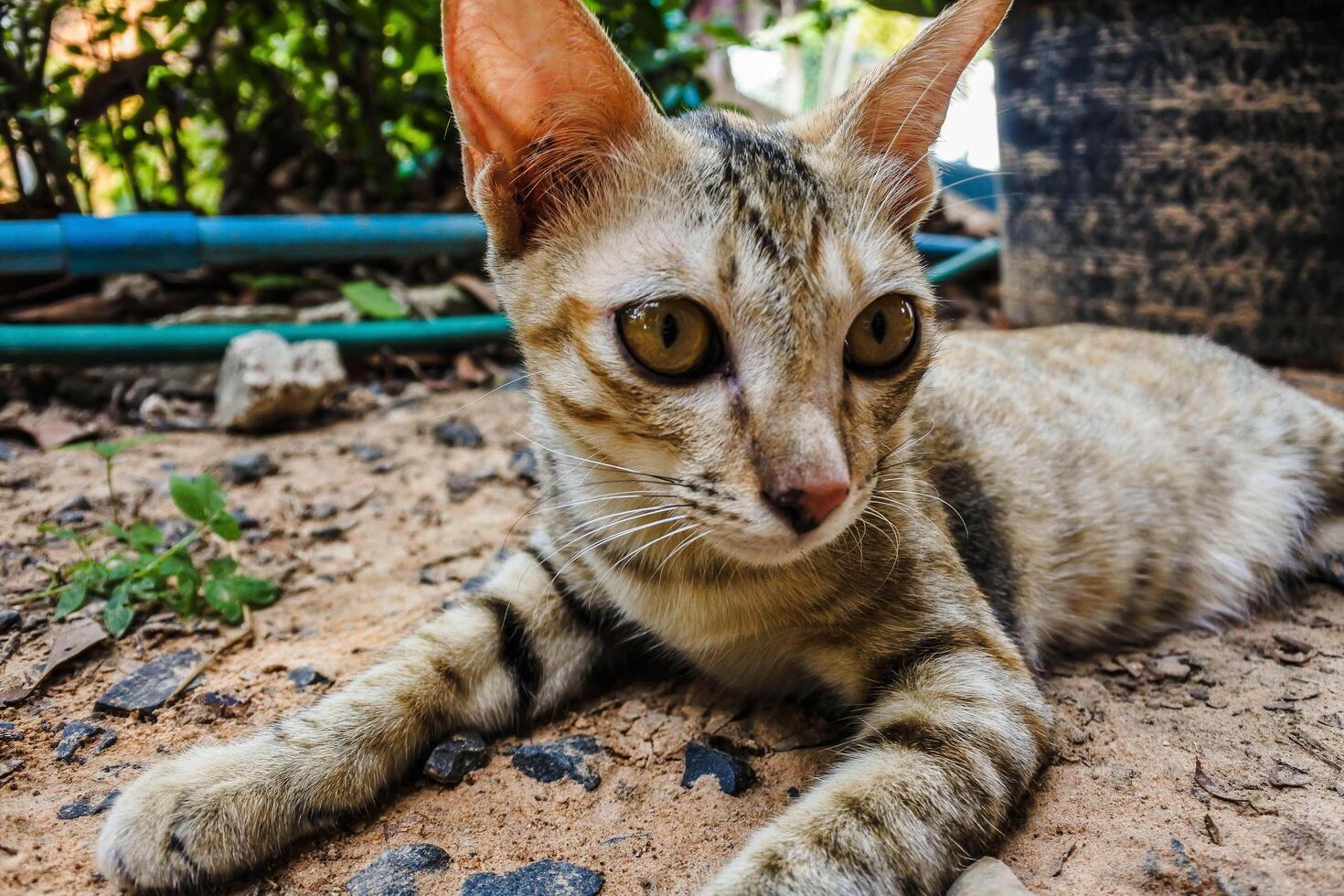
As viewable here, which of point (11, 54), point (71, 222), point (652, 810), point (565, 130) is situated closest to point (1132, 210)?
point (565, 130)

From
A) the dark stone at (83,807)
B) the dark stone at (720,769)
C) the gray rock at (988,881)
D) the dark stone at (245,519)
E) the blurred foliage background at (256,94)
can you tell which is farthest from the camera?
the blurred foliage background at (256,94)

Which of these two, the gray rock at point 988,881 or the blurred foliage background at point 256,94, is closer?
the gray rock at point 988,881

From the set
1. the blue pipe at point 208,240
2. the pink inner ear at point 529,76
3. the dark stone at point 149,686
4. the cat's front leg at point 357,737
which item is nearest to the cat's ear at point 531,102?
the pink inner ear at point 529,76

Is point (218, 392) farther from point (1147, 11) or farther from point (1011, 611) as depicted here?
point (1147, 11)

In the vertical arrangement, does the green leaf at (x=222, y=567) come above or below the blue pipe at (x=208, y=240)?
below

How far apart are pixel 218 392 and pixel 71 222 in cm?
74

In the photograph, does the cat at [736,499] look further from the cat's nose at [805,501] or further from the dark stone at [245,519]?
the dark stone at [245,519]

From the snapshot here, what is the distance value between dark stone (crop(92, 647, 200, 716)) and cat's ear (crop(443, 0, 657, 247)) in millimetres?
1261

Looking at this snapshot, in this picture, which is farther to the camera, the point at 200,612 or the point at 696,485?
the point at 200,612

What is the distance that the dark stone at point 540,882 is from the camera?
162 cm

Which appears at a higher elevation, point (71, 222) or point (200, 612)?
point (71, 222)

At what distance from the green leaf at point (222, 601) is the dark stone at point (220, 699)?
0.85ft

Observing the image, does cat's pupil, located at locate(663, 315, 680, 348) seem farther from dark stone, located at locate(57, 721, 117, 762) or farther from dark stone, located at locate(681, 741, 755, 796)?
dark stone, located at locate(57, 721, 117, 762)

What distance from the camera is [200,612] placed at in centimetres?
247
